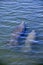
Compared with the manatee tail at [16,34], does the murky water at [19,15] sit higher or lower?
higher

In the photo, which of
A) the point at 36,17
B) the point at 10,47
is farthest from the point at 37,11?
the point at 10,47

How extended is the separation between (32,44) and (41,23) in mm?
139

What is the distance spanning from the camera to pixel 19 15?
1.00m

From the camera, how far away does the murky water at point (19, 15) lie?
97cm

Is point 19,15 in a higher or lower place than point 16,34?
higher

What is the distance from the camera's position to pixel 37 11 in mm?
1000

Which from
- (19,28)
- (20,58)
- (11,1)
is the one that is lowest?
(20,58)

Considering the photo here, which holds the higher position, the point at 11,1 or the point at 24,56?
the point at 11,1

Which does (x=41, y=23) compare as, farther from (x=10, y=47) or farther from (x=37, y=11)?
(x=10, y=47)

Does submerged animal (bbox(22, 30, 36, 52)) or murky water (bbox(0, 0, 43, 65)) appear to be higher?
murky water (bbox(0, 0, 43, 65))

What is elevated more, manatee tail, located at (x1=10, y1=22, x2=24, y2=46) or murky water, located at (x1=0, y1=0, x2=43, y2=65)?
murky water, located at (x1=0, y1=0, x2=43, y2=65)

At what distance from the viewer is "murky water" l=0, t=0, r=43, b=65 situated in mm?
A: 971

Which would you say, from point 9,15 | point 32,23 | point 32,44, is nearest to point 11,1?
point 9,15

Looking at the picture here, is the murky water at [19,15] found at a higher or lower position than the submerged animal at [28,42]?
higher
